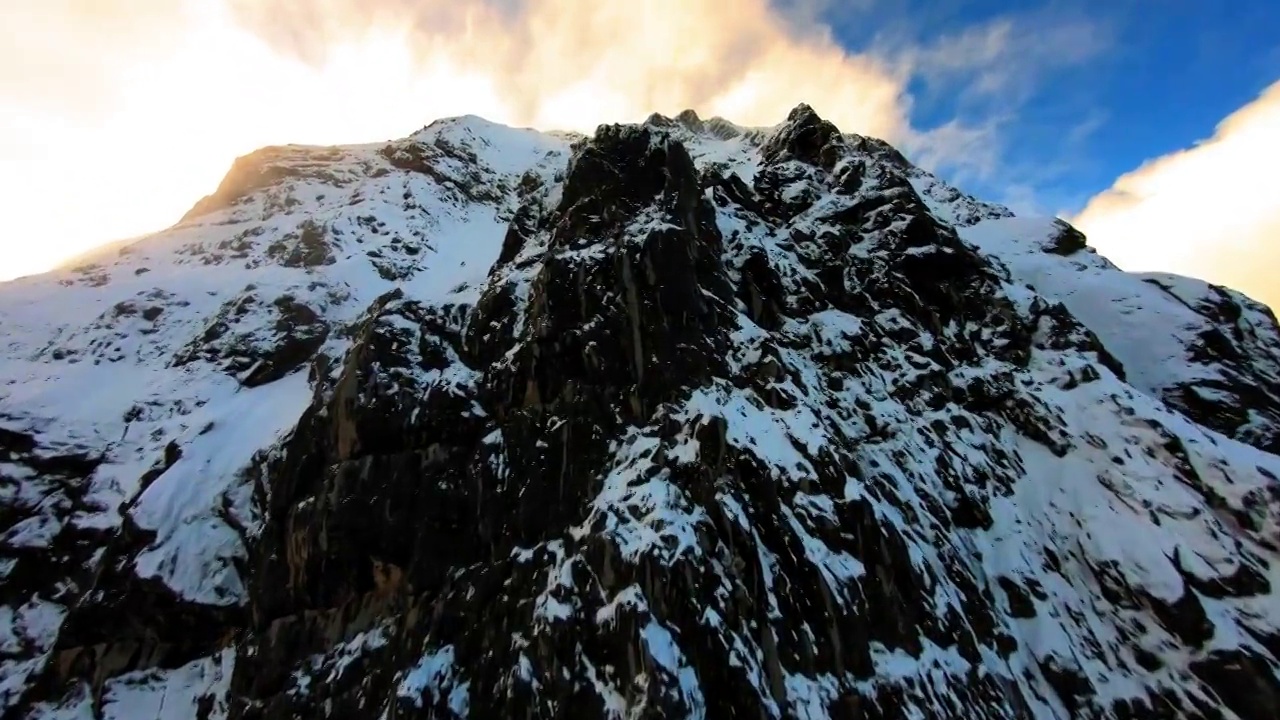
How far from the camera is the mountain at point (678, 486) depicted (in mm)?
29484

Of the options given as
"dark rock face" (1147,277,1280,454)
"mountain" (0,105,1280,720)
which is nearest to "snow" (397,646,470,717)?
"mountain" (0,105,1280,720)

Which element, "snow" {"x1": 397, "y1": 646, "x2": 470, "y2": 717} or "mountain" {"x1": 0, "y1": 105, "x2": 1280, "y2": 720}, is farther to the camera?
"mountain" {"x1": 0, "y1": 105, "x2": 1280, "y2": 720}

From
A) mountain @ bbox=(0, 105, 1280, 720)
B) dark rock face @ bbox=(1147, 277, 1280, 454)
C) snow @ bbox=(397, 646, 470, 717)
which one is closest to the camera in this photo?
snow @ bbox=(397, 646, 470, 717)

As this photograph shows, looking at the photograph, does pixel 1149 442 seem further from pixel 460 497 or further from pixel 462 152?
pixel 462 152

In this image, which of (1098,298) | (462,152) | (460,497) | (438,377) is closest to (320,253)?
(462,152)

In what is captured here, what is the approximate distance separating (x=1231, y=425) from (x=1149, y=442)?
13.0 metres

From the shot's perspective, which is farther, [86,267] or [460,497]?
[86,267]

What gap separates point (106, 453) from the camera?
50594 mm

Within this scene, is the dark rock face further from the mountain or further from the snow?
the snow

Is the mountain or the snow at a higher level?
the mountain

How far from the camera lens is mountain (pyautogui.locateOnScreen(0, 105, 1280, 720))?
96.7 ft

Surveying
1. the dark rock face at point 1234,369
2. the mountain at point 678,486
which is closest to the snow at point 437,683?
the mountain at point 678,486

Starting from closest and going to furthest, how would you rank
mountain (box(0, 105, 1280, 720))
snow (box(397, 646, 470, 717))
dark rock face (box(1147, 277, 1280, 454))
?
snow (box(397, 646, 470, 717)) < mountain (box(0, 105, 1280, 720)) < dark rock face (box(1147, 277, 1280, 454))

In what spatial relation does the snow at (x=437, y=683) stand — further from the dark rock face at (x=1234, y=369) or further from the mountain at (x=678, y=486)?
the dark rock face at (x=1234, y=369)
